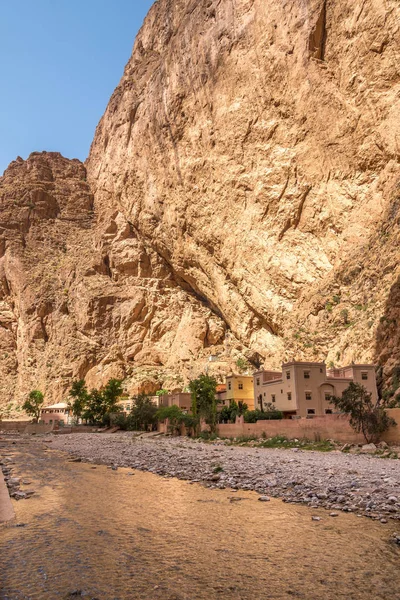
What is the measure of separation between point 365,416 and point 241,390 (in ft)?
107

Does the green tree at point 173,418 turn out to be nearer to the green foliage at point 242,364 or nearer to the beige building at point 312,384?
the beige building at point 312,384

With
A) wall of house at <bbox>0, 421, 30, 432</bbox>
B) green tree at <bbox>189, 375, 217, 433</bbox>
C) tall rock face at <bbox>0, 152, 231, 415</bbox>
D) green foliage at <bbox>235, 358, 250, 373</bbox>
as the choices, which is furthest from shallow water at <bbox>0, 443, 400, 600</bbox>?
wall of house at <bbox>0, 421, 30, 432</bbox>

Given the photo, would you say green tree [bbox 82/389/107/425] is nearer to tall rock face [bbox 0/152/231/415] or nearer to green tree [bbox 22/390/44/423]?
tall rock face [bbox 0/152/231/415]

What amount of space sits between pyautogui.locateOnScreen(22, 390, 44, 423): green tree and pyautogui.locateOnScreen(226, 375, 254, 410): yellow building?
1287 inches

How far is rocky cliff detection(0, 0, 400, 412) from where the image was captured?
156 feet

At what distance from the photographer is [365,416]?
23.6 m

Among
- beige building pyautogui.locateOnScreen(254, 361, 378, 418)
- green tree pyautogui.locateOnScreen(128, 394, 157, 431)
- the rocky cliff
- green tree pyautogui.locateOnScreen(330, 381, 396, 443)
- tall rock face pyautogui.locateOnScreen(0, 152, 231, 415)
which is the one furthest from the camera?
tall rock face pyautogui.locateOnScreen(0, 152, 231, 415)

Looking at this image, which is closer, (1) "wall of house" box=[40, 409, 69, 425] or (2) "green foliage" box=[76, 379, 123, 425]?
(2) "green foliage" box=[76, 379, 123, 425]

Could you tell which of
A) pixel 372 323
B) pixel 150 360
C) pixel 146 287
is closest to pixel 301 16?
pixel 372 323

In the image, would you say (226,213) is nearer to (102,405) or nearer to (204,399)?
(204,399)

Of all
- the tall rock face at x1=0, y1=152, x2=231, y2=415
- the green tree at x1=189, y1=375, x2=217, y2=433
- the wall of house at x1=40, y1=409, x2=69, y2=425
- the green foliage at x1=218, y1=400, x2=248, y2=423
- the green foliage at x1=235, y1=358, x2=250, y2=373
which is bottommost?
the wall of house at x1=40, y1=409, x2=69, y2=425

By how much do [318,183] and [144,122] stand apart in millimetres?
44676

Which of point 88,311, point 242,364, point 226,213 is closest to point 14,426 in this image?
point 88,311

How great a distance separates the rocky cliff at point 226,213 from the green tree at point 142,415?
1506cm
